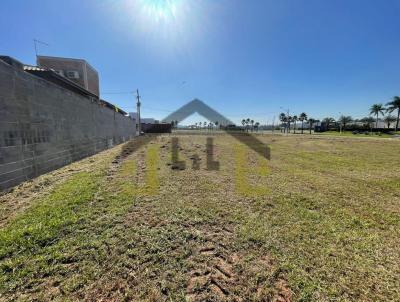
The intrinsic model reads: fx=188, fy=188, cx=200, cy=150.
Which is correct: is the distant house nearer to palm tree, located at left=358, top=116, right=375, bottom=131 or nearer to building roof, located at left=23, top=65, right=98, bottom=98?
building roof, located at left=23, top=65, right=98, bottom=98

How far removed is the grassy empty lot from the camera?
5.68ft

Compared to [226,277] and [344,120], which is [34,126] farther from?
[344,120]

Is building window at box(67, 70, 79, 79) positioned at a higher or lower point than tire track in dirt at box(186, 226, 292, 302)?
higher

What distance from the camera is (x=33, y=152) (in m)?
4.53

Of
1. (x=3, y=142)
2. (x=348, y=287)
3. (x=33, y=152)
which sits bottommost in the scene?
(x=348, y=287)

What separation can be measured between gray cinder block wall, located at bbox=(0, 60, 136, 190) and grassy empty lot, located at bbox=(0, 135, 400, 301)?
0.59 metres

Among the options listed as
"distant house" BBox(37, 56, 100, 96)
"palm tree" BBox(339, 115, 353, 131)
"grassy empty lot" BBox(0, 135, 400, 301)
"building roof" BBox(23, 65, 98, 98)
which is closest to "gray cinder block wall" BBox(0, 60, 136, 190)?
"grassy empty lot" BBox(0, 135, 400, 301)

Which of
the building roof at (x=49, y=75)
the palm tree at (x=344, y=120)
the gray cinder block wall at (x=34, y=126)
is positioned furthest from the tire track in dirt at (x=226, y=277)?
the palm tree at (x=344, y=120)

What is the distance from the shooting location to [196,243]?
241cm

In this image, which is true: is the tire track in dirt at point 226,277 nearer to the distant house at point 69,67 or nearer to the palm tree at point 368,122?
the distant house at point 69,67

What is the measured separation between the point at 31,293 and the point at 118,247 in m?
0.80

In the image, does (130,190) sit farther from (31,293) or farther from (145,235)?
(31,293)

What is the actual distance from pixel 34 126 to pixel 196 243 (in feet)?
16.0

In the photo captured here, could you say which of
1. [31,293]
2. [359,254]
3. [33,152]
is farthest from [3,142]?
[359,254]
